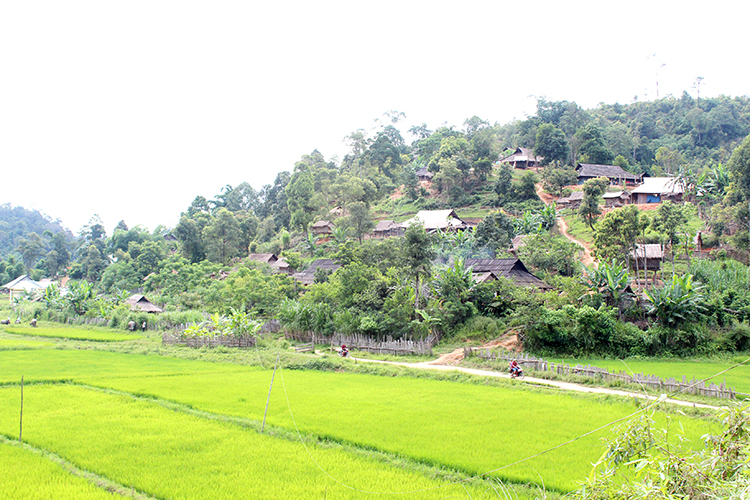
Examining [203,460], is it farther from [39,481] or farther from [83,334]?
[83,334]

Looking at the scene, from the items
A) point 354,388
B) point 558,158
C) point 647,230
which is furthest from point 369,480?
point 558,158

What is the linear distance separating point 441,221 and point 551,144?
61.2 ft

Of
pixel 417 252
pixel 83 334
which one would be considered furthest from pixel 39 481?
pixel 83 334

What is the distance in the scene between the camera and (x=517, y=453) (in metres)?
8.80

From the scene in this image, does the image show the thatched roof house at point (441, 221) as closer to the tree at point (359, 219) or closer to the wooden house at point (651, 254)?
the tree at point (359, 219)

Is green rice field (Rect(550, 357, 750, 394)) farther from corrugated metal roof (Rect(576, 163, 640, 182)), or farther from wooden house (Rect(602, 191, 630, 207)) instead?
corrugated metal roof (Rect(576, 163, 640, 182))

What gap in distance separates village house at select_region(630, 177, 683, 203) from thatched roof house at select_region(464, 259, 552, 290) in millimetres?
20905

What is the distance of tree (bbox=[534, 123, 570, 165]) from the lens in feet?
179

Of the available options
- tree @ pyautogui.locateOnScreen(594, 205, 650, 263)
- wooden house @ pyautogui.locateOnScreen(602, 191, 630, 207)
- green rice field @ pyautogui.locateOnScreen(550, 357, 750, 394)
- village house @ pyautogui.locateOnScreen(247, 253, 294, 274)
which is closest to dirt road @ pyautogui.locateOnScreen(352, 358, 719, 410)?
green rice field @ pyautogui.locateOnScreen(550, 357, 750, 394)

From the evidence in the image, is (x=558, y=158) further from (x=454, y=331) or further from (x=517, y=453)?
(x=517, y=453)

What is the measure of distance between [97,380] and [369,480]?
1230cm

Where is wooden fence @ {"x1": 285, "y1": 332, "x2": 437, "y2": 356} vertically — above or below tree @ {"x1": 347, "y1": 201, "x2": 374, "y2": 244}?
below

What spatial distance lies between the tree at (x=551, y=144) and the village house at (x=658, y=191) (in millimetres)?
12024

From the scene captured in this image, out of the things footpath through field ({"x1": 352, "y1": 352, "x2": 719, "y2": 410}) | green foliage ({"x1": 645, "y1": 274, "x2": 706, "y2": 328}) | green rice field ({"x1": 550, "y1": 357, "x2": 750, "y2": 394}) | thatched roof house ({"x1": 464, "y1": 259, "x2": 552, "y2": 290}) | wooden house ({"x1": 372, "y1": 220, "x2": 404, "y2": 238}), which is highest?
wooden house ({"x1": 372, "y1": 220, "x2": 404, "y2": 238})
